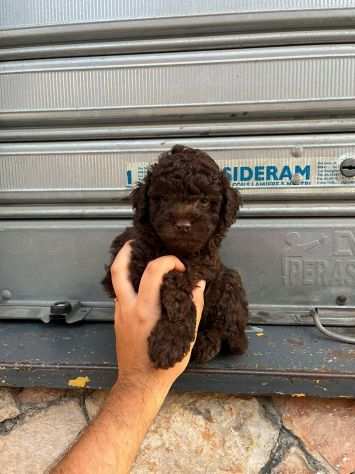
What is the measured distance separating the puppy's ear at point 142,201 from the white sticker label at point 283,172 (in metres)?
0.64

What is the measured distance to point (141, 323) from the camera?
1.64m

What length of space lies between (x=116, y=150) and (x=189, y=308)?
115cm

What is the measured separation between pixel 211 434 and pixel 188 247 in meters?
0.90

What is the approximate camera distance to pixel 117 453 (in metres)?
1.44

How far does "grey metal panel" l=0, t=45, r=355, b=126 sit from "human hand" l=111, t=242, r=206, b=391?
1.06 m

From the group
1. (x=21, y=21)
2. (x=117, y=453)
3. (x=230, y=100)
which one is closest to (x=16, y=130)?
(x=21, y=21)

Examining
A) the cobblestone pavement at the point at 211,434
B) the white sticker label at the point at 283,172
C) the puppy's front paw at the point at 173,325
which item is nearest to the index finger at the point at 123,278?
the puppy's front paw at the point at 173,325

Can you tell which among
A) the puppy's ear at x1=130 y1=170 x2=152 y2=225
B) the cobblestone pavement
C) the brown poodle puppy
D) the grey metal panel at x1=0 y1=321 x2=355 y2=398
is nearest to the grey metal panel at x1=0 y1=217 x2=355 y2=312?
the grey metal panel at x1=0 y1=321 x2=355 y2=398

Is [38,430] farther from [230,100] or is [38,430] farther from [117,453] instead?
[230,100]

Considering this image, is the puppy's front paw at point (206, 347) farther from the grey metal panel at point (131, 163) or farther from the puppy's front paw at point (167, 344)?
the grey metal panel at point (131, 163)

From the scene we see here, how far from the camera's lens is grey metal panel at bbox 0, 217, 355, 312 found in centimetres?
232

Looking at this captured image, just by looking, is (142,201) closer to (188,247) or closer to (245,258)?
(188,247)

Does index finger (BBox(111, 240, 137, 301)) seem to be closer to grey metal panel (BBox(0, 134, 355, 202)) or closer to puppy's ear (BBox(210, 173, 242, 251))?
puppy's ear (BBox(210, 173, 242, 251))

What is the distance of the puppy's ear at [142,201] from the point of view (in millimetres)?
1820
